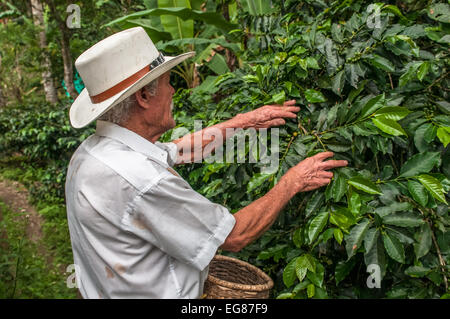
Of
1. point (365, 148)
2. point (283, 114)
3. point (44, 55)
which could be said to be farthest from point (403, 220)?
point (44, 55)

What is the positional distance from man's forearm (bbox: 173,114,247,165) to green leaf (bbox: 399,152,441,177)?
780 mm

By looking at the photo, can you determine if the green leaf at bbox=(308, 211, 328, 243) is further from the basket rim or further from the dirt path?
the dirt path

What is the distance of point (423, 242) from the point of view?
1174 millimetres

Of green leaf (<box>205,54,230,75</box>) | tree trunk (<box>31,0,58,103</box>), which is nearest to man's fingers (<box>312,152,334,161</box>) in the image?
green leaf (<box>205,54,230,75</box>)

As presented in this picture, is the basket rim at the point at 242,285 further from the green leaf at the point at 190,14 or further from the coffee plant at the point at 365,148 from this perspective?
the green leaf at the point at 190,14

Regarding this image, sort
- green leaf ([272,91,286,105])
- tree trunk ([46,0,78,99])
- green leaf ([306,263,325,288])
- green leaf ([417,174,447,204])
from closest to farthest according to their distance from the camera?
green leaf ([417,174,447,204]), green leaf ([306,263,325,288]), green leaf ([272,91,286,105]), tree trunk ([46,0,78,99])

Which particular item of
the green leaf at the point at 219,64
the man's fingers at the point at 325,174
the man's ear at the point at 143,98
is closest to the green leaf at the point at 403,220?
the man's fingers at the point at 325,174

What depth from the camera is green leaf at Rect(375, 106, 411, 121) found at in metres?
1.22

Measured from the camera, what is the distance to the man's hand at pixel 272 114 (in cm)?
150

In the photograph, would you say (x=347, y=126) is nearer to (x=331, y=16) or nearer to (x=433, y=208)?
(x=433, y=208)

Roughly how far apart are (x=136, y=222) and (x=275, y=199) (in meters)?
0.49

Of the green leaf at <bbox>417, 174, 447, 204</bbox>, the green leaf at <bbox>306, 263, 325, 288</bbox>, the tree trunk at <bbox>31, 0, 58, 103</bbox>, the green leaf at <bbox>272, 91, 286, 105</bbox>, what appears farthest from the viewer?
the tree trunk at <bbox>31, 0, 58, 103</bbox>

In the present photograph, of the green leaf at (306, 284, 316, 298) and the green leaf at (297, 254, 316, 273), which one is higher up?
the green leaf at (297, 254, 316, 273)

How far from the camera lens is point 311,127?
1483mm
